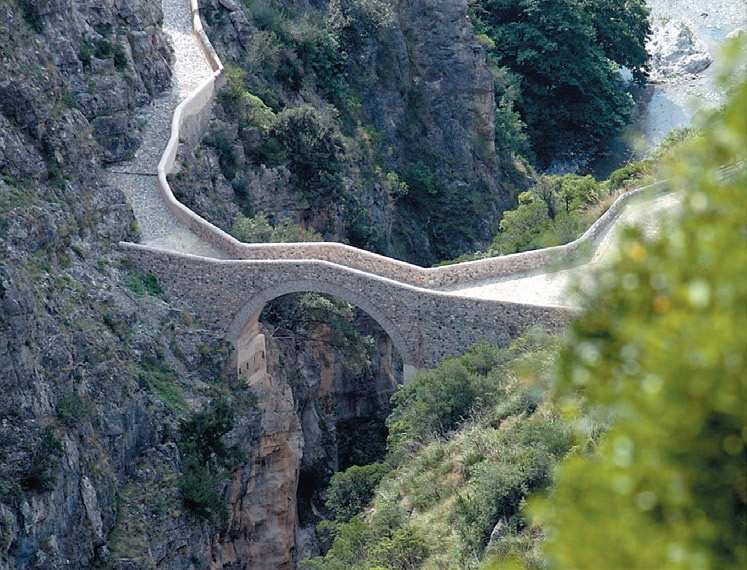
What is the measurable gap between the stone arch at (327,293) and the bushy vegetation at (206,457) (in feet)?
9.05

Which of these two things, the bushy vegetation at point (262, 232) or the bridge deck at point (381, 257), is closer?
the bridge deck at point (381, 257)

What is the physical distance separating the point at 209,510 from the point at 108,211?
798cm

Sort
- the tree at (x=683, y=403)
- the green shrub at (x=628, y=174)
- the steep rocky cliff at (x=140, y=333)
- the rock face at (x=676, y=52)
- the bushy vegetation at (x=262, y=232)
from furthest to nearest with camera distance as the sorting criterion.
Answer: the rock face at (x=676, y=52) → the green shrub at (x=628, y=174) → the bushy vegetation at (x=262, y=232) → the steep rocky cliff at (x=140, y=333) → the tree at (x=683, y=403)

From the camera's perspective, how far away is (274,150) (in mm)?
42562

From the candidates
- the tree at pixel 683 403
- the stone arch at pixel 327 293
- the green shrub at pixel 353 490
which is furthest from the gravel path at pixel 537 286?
the tree at pixel 683 403

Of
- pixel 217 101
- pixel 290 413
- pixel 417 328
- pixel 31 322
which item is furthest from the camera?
pixel 217 101

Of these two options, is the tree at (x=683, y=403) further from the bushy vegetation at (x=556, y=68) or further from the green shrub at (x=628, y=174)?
the bushy vegetation at (x=556, y=68)

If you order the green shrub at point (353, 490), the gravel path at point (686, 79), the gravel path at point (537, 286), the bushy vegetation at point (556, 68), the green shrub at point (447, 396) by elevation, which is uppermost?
the gravel path at point (537, 286)

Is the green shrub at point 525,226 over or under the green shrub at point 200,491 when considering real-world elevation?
under

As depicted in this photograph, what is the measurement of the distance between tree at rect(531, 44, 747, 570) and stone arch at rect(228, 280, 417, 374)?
24974mm

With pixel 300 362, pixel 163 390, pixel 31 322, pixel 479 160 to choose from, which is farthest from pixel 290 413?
pixel 479 160

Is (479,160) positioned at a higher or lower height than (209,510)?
lower

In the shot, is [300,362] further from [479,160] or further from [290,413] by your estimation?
[479,160]

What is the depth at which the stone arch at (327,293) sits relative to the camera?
108 feet
